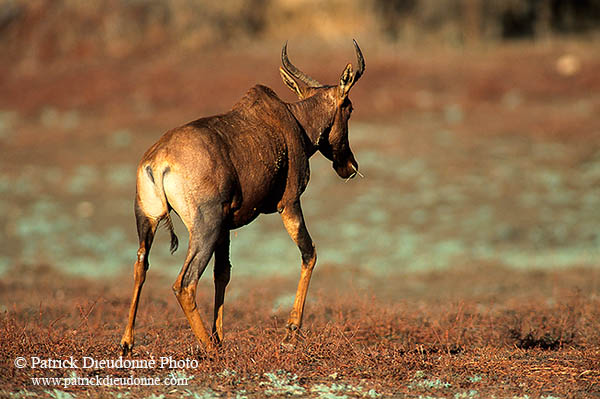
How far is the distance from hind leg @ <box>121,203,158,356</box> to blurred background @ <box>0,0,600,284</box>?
9.40 meters

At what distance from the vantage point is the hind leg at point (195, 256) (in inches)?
273

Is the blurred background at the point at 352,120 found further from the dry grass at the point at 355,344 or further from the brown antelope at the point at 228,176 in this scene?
the brown antelope at the point at 228,176

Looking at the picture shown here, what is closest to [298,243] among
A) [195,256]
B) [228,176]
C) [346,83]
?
[228,176]

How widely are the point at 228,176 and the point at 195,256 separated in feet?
2.46

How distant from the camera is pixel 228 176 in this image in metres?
7.20

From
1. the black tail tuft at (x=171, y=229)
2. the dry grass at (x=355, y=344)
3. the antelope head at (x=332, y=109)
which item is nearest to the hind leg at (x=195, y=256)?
the black tail tuft at (x=171, y=229)

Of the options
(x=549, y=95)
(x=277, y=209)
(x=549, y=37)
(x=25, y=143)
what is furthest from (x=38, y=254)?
(x=549, y=37)

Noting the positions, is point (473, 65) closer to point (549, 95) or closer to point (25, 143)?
point (549, 95)

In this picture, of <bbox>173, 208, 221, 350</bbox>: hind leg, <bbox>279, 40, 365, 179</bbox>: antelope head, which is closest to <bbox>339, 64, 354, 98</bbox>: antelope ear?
<bbox>279, 40, 365, 179</bbox>: antelope head

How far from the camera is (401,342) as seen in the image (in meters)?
8.87

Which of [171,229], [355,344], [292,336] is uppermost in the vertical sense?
[171,229]

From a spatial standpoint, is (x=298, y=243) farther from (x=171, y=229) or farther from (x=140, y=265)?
(x=140, y=265)

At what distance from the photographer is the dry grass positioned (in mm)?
6695

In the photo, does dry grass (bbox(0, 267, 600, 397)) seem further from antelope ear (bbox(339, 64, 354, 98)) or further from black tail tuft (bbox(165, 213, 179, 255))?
antelope ear (bbox(339, 64, 354, 98))
